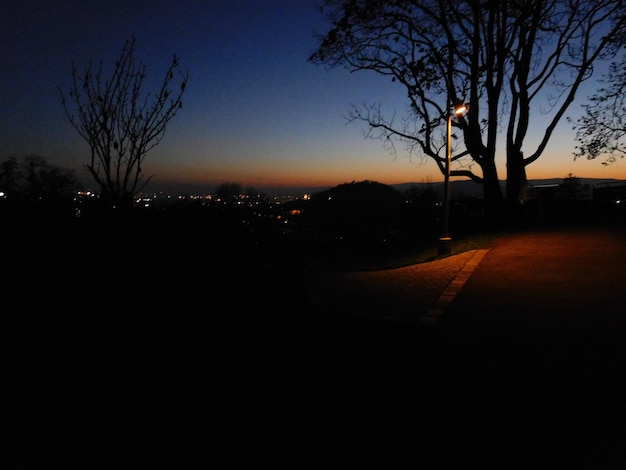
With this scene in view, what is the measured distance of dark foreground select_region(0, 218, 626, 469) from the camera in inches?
157

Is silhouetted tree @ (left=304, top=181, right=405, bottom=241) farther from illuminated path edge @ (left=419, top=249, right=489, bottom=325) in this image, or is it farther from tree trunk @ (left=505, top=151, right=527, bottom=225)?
illuminated path edge @ (left=419, top=249, right=489, bottom=325)

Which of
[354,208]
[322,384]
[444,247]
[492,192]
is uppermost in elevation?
[492,192]

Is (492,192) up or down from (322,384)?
up

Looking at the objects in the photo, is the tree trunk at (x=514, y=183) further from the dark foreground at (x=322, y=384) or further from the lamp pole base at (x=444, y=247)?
the dark foreground at (x=322, y=384)

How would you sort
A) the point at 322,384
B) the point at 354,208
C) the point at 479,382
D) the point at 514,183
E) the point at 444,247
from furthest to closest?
1. the point at 354,208
2. the point at 514,183
3. the point at 444,247
4. the point at 322,384
5. the point at 479,382

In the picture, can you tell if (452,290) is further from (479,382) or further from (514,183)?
(514,183)

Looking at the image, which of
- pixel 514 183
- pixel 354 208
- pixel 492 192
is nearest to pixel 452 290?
pixel 492 192

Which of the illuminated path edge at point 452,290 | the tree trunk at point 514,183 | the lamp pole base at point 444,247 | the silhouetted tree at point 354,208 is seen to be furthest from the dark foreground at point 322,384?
the silhouetted tree at point 354,208

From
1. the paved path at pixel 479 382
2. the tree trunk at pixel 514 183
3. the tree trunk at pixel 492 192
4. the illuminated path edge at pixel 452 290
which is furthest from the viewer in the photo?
the tree trunk at pixel 514 183

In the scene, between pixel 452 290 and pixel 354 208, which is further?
pixel 354 208

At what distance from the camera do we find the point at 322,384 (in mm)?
5332

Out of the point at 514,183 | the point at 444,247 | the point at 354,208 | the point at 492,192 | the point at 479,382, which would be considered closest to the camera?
the point at 479,382

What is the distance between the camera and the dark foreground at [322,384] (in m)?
4.00

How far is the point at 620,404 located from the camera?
14.8ft
